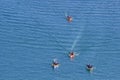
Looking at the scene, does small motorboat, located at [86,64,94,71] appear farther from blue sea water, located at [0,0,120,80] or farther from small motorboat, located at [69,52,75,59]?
small motorboat, located at [69,52,75,59]

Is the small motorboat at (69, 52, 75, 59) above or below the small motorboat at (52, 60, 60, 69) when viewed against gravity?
above

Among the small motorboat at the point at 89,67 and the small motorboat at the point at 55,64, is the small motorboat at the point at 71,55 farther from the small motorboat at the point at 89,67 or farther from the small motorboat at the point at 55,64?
the small motorboat at the point at 89,67

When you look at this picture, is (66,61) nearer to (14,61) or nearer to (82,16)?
(14,61)

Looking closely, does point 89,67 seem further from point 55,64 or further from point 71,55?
point 55,64

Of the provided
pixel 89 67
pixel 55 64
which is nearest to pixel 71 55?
pixel 55 64

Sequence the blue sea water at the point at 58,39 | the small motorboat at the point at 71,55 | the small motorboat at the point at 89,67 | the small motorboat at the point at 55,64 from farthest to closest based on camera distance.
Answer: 1. the small motorboat at the point at 71,55
2. the small motorboat at the point at 55,64
3. the blue sea water at the point at 58,39
4. the small motorboat at the point at 89,67

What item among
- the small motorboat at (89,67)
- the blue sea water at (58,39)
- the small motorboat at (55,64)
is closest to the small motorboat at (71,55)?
the blue sea water at (58,39)

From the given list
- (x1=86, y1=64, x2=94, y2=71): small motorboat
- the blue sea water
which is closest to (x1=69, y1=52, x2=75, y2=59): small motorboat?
the blue sea water

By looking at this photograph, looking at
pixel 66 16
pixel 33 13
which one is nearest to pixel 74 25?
pixel 66 16
